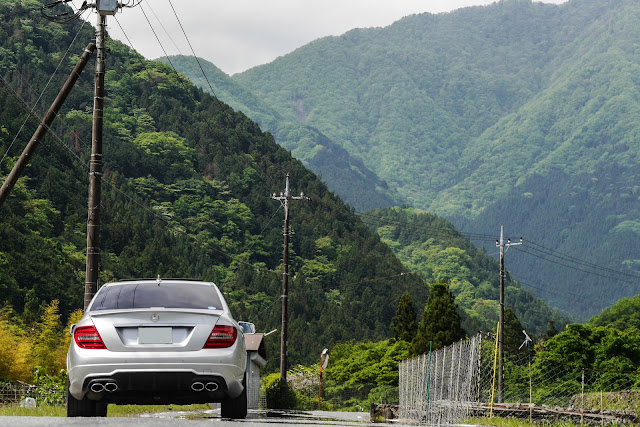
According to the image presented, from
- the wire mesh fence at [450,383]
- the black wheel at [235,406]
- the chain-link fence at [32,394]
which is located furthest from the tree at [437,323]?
the black wheel at [235,406]

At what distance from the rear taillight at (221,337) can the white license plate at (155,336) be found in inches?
17.3

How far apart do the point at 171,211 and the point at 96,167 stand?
122182 mm

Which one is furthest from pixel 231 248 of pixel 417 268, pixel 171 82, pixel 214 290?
pixel 214 290

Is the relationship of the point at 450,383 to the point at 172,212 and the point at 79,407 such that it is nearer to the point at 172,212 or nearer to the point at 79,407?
the point at 79,407

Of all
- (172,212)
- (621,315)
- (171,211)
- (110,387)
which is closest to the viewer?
(110,387)

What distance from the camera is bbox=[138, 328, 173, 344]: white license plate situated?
1152 cm

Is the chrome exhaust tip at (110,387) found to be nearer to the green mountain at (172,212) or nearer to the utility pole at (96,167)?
the utility pole at (96,167)

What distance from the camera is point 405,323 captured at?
9338 centimetres

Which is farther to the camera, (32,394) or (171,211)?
(171,211)

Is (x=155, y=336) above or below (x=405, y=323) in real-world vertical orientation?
above

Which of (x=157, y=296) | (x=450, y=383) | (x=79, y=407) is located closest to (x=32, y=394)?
(x=450, y=383)

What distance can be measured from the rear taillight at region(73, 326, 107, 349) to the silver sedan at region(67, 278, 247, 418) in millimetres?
11

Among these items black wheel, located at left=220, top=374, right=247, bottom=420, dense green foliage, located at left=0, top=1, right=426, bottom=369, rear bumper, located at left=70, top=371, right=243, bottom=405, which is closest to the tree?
dense green foliage, located at left=0, top=1, right=426, bottom=369

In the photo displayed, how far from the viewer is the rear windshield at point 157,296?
39.8 feet
